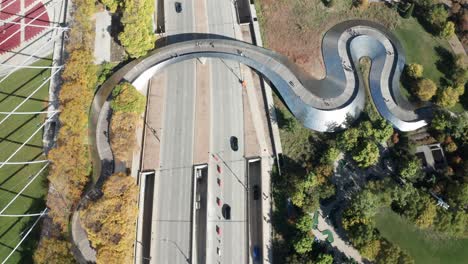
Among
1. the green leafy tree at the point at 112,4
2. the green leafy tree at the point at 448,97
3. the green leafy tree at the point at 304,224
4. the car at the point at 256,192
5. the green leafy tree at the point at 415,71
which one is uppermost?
the green leafy tree at the point at 112,4

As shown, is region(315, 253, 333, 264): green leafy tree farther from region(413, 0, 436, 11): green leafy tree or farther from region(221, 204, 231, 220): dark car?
region(413, 0, 436, 11): green leafy tree

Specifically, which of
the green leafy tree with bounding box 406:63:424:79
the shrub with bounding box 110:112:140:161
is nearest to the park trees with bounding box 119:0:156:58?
the shrub with bounding box 110:112:140:161

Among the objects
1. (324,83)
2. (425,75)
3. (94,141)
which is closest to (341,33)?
(324,83)

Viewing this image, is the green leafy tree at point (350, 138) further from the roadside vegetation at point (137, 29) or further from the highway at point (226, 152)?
the roadside vegetation at point (137, 29)

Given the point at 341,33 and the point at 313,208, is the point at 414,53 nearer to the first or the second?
the point at 341,33

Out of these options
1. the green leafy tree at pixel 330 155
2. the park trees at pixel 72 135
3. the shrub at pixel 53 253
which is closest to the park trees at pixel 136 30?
the park trees at pixel 72 135

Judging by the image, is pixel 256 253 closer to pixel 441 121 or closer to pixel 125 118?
pixel 125 118
